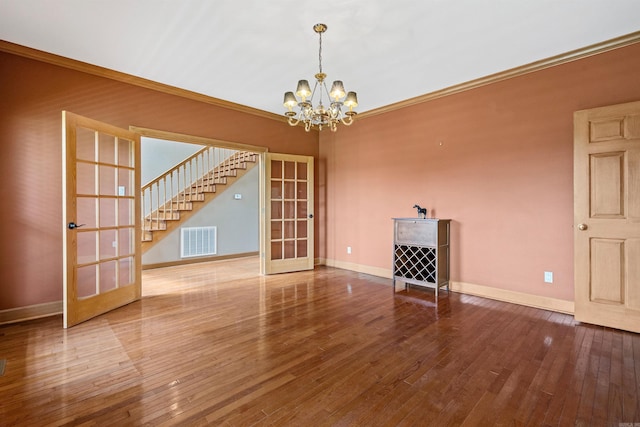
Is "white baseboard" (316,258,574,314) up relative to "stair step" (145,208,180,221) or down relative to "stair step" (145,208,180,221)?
down

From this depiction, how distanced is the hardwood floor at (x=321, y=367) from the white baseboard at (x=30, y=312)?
13 centimetres

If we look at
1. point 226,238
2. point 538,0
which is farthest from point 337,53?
point 226,238

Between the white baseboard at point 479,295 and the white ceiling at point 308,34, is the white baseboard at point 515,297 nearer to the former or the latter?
the white baseboard at point 479,295

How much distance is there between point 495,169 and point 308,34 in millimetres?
2746

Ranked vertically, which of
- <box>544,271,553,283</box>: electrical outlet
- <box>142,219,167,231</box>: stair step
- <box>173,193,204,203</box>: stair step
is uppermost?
<box>173,193,204,203</box>: stair step

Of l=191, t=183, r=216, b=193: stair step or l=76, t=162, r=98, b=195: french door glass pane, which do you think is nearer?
l=76, t=162, r=98, b=195: french door glass pane

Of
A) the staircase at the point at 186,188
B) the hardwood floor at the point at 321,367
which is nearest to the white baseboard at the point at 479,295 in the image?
the hardwood floor at the point at 321,367

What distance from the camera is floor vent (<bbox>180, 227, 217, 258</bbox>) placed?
6.32m

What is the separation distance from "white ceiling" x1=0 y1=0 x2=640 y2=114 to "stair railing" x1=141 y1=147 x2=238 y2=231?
306cm

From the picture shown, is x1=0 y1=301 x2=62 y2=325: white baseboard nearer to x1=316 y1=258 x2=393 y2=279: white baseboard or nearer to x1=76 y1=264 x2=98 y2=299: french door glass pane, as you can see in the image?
x1=76 y1=264 x2=98 y2=299: french door glass pane

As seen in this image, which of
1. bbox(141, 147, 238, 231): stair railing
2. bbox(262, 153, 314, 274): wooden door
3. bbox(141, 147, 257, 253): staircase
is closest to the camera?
bbox(262, 153, 314, 274): wooden door

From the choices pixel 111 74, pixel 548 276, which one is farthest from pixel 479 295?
pixel 111 74

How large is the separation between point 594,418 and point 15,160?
5138mm

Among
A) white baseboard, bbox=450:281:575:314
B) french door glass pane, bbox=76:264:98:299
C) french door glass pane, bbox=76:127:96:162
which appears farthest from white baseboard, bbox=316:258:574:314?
french door glass pane, bbox=76:127:96:162
